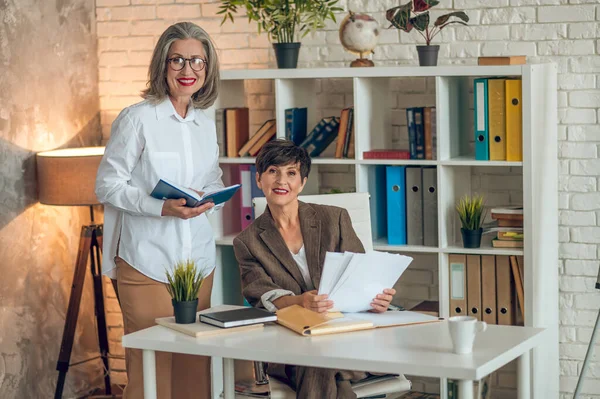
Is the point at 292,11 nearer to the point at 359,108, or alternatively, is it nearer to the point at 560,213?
the point at 359,108

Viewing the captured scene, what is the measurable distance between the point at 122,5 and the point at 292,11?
1.13 m

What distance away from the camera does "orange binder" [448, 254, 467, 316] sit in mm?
4035

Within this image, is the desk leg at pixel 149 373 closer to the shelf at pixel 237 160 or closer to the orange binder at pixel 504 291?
the shelf at pixel 237 160

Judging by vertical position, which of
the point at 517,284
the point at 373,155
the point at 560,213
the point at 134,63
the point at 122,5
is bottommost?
the point at 517,284

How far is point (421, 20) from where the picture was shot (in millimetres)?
3957

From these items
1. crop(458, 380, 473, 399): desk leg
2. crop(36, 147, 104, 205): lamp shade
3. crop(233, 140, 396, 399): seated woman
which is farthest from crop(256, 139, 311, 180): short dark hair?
crop(36, 147, 104, 205): lamp shade

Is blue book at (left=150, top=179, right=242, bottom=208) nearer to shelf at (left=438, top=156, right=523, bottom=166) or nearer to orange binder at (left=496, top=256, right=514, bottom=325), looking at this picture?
shelf at (left=438, top=156, right=523, bottom=166)

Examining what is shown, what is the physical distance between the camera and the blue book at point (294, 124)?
4230 millimetres

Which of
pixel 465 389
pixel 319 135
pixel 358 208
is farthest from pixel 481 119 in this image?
pixel 465 389

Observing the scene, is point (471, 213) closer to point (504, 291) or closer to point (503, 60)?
point (504, 291)

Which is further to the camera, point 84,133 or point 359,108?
point 84,133

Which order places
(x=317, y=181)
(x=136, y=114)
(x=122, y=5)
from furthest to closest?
1. (x=122, y=5)
2. (x=317, y=181)
3. (x=136, y=114)

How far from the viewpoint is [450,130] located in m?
4.06

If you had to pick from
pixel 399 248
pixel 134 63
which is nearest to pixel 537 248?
pixel 399 248
